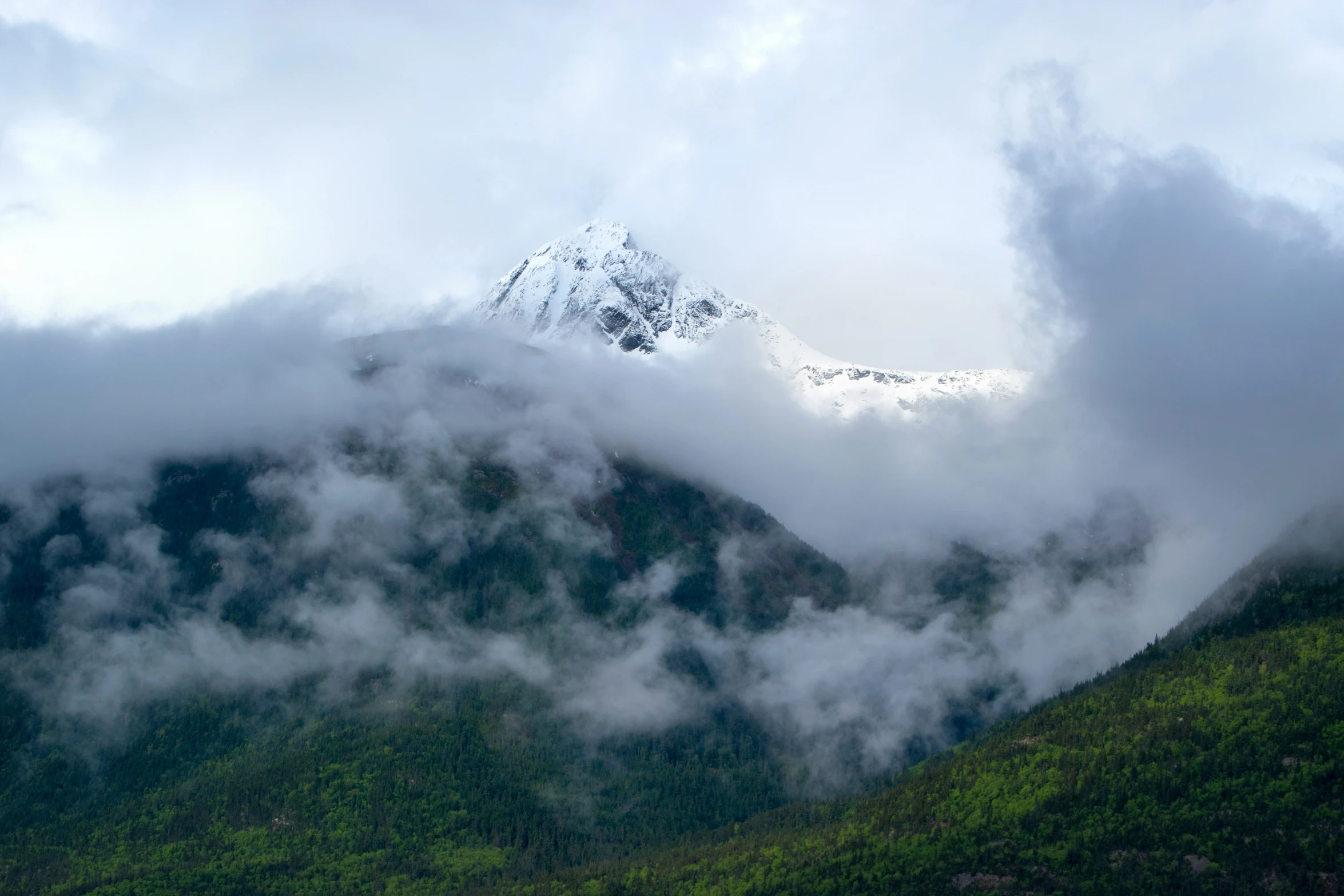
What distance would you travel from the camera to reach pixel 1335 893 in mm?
196000

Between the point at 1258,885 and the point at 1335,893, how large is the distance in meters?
11.3

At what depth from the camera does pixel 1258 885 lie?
200 metres
